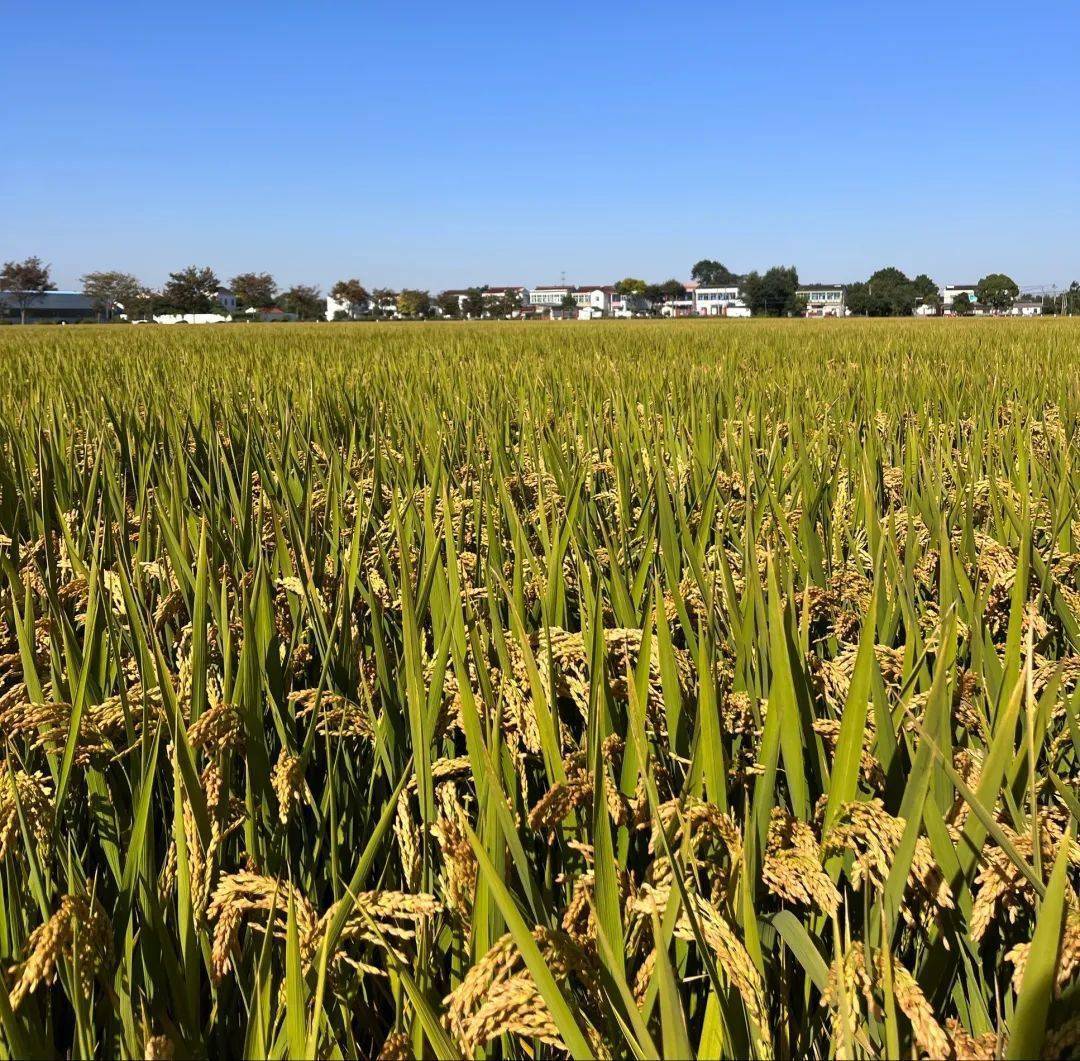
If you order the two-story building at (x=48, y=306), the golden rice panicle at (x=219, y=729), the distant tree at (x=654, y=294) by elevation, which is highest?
the distant tree at (x=654, y=294)

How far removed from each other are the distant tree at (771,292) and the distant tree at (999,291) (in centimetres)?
1941

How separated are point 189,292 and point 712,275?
244ft

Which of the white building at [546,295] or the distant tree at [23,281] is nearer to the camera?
the distant tree at [23,281]

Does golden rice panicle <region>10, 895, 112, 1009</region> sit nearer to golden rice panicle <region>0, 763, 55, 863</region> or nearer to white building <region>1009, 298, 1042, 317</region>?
golden rice panicle <region>0, 763, 55, 863</region>

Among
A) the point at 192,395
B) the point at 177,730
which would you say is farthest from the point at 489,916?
the point at 192,395

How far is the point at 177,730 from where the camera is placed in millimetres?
726

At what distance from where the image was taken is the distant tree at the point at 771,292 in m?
81.6

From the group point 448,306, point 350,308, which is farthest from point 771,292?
point 350,308

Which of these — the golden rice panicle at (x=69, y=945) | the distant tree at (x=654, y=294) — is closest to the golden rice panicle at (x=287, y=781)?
the golden rice panicle at (x=69, y=945)

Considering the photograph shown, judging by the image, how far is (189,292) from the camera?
222 ft

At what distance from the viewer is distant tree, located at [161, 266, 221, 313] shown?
67438mm

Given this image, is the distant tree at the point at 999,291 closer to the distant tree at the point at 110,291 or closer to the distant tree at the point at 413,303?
the distant tree at the point at 413,303

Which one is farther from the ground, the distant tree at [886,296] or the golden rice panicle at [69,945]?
the distant tree at [886,296]

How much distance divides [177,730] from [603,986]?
1.26 ft
